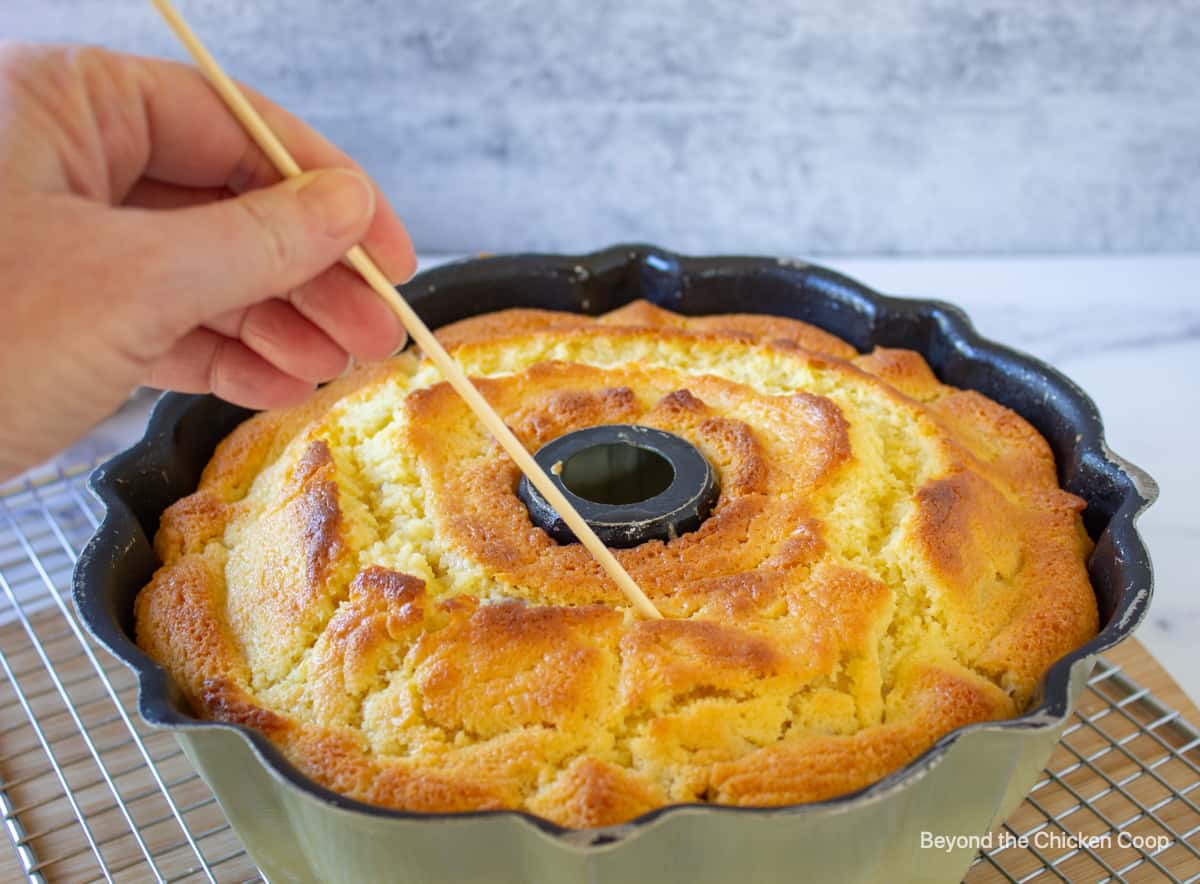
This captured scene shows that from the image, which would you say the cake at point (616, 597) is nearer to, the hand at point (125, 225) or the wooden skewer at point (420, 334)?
the wooden skewer at point (420, 334)

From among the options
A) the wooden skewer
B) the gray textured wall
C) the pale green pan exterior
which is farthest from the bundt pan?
the gray textured wall

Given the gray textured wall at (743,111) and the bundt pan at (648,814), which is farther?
the gray textured wall at (743,111)

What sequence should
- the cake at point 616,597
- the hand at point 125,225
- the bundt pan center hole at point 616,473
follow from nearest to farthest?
the hand at point 125,225 → the cake at point 616,597 → the bundt pan center hole at point 616,473

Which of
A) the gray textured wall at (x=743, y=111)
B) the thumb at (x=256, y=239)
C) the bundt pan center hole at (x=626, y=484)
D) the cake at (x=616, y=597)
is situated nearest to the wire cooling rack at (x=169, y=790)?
the cake at (x=616, y=597)

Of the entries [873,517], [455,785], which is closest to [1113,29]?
[873,517]

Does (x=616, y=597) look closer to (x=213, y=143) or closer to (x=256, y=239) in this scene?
(x=256, y=239)

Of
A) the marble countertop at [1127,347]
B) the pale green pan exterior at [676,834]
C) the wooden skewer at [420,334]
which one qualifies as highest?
the wooden skewer at [420,334]

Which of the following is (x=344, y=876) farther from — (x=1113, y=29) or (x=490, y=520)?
(x=1113, y=29)
